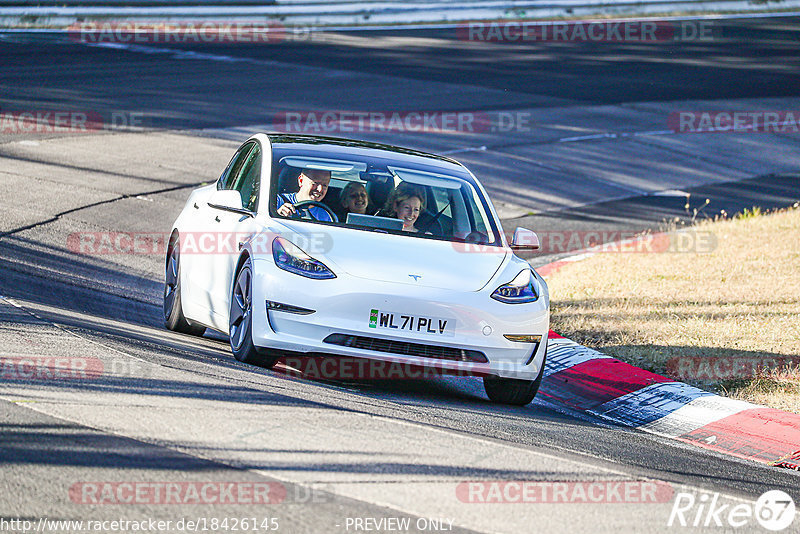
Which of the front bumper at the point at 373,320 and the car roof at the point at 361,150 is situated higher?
the car roof at the point at 361,150

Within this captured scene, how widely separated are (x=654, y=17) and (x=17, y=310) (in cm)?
3094

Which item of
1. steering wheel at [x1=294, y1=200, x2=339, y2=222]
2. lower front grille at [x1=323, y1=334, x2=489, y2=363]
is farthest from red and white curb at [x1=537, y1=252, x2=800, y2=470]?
steering wheel at [x1=294, y1=200, x2=339, y2=222]

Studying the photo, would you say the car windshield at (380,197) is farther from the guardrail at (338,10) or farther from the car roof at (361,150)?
the guardrail at (338,10)

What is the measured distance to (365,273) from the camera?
712 centimetres

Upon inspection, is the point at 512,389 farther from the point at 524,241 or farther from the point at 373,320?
the point at 373,320

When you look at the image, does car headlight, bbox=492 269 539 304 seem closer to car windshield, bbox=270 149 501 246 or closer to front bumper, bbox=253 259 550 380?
front bumper, bbox=253 259 550 380

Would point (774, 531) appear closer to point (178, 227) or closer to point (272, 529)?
point (272, 529)

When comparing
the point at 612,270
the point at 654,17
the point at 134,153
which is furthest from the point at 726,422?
the point at 654,17

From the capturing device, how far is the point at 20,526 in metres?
4.25

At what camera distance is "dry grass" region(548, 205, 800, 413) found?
29.4 feet

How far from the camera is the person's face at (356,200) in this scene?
818cm

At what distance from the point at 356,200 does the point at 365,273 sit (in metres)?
1.21

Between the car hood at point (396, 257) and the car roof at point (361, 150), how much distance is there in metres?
1.06

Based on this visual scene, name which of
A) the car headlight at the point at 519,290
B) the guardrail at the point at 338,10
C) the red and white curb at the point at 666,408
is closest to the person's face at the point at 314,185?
the car headlight at the point at 519,290
